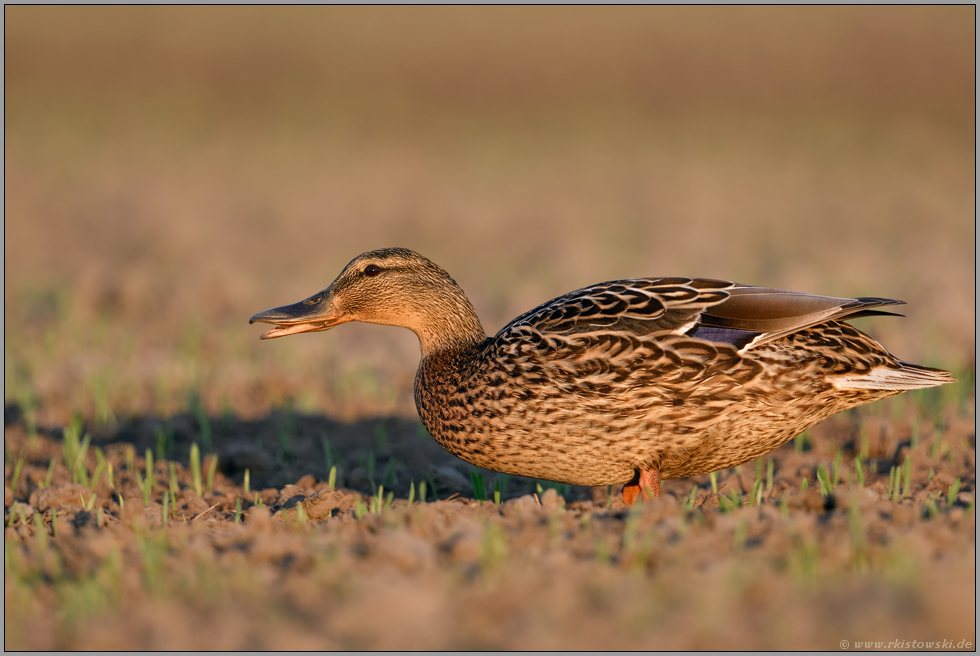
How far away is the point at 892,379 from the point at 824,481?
26.9 inches

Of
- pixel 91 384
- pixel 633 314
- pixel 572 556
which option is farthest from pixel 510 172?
pixel 572 556

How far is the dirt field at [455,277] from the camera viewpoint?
2.82 metres

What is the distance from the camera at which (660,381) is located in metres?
3.98

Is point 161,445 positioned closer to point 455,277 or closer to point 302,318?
point 302,318

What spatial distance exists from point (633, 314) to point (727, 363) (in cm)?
46

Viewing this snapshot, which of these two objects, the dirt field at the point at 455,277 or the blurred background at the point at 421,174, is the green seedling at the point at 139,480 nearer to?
the dirt field at the point at 455,277

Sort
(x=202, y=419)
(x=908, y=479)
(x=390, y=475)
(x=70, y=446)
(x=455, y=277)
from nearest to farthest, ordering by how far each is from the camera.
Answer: (x=908, y=479), (x=390, y=475), (x=70, y=446), (x=202, y=419), (x=455, y=277)

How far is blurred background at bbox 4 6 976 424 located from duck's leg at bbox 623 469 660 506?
106 inches

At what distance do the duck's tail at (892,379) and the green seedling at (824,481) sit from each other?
512mm

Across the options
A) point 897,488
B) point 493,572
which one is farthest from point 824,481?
point 493,572

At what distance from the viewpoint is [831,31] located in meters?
27.3

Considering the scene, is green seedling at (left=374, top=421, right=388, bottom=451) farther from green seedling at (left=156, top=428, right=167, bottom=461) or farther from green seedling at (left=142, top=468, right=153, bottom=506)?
green seedling at (left=142, top=468, right=153, bottom=506)

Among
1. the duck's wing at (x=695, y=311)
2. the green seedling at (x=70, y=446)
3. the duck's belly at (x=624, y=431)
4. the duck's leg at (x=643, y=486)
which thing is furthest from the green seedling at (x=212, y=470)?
the duck's leg at (x=643, y=486)

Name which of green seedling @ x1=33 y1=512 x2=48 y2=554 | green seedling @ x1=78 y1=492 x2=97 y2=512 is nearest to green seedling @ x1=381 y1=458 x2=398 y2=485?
green seedling @ x1=78 y1=492 x2=97 y2=512
